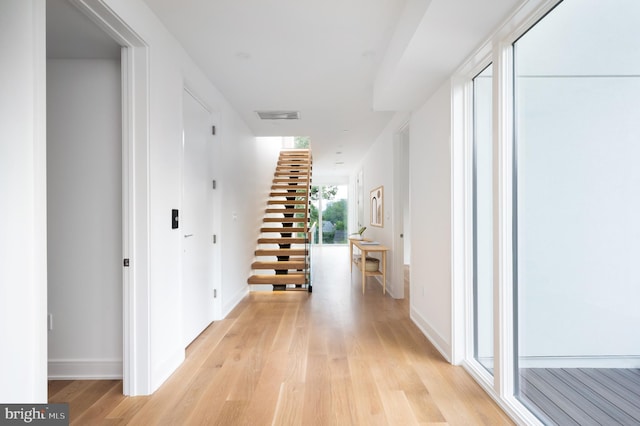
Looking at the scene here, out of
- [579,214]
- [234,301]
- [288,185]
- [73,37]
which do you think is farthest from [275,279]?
[579,214]

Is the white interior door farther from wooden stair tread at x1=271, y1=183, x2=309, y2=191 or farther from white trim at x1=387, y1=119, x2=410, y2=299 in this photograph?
wooden stair tread at x1=271, y1=183, x2=309, y2=191

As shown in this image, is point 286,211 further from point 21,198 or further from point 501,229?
point 21,198

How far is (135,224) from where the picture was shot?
6.99 ft

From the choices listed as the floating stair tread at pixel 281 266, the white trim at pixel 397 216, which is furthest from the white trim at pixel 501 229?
the floating stair tread at pixel 281 266

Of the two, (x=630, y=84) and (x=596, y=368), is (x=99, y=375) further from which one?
(x=630, y=84)

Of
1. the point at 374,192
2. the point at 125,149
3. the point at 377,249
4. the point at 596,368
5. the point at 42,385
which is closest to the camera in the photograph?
the point at 42,385

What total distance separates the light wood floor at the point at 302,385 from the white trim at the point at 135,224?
0.79 feet

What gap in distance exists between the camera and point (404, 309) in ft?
13.6

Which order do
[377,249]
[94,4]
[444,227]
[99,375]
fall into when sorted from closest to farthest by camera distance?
[94,4] < [99,375] < [444,227] < [377,249]

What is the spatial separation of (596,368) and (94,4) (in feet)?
9.94

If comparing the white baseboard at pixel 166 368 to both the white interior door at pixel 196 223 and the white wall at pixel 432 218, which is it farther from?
the white wall at pixel 432 218

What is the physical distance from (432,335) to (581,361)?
161cm

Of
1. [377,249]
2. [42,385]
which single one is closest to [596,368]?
[42,385]

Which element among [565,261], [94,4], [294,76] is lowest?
[565,261]
